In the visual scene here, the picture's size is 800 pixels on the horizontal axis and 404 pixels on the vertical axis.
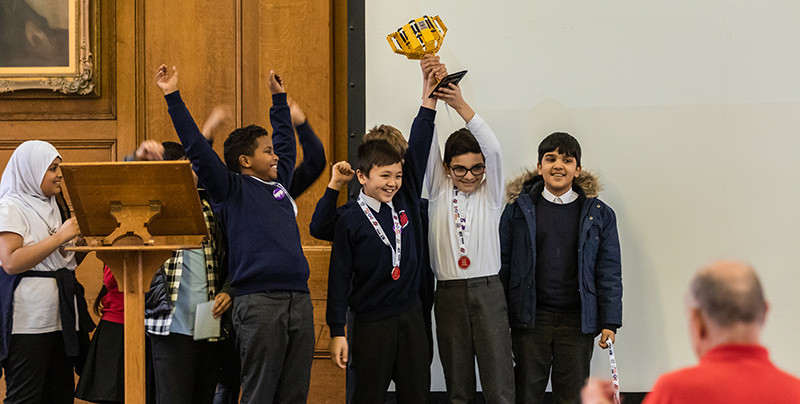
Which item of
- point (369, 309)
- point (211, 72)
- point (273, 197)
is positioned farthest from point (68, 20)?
point (369, 309)

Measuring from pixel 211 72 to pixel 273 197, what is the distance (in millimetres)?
1305

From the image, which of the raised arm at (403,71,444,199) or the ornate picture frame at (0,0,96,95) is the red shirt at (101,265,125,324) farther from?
the ornate picture frame at (0,0,96,95)

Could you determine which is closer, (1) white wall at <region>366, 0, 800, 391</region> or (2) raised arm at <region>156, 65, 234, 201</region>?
(2) raised arm at <region>156, 65, 234, 201</region>

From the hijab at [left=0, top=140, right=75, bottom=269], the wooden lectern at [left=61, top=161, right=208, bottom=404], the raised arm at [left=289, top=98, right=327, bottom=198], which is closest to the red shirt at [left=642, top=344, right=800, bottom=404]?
the wooden lectern at [left=61, top=161, right=208, bottom=404]

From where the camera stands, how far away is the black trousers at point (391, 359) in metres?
2.65

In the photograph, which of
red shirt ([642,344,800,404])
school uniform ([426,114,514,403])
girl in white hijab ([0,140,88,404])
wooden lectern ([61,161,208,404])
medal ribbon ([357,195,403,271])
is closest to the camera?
red shirt ([642,344,800,404])

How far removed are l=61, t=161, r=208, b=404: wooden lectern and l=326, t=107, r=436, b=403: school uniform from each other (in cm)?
71

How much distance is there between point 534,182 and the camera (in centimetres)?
326

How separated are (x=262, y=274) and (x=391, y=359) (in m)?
0.59

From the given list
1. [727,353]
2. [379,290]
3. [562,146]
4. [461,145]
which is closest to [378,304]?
[379,290]

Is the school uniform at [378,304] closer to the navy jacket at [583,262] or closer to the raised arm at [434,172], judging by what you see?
Result: the raised arm at [434,172]

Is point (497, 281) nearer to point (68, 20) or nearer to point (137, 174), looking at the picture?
point (137, 174)

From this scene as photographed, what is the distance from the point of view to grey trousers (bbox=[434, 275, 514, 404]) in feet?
9.20

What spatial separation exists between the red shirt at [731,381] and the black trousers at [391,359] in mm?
1539
